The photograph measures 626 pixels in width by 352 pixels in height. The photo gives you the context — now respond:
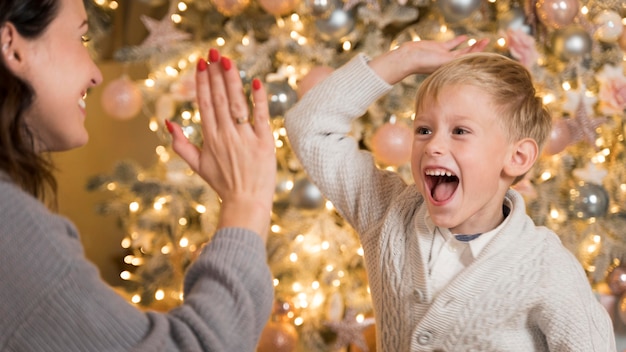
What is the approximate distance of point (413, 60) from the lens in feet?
4.64

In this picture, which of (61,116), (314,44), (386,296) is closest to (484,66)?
(386,296)

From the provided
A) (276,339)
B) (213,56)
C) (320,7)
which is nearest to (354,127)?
(320,7)

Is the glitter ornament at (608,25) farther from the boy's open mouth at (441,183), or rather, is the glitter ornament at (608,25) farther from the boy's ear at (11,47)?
the boy's ear at (11,47)

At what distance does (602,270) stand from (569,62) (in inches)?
29.5

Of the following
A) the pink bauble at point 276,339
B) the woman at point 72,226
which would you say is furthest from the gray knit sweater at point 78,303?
the pink bauble at point 276,339

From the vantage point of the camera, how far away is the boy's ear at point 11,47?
94 centimetres

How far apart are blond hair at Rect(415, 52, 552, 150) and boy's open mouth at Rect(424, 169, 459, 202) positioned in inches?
5.2

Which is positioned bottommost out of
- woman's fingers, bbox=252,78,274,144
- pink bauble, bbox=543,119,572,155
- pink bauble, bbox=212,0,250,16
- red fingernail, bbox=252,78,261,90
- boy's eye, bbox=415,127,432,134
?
pink bauble, bbox=543,119,572,155

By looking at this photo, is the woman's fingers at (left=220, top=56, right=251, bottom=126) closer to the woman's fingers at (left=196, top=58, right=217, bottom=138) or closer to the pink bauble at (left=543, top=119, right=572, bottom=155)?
the woman's fingers at (left=196, top=58, right=217, bottom=138)

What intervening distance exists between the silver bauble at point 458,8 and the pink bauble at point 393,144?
0.42m

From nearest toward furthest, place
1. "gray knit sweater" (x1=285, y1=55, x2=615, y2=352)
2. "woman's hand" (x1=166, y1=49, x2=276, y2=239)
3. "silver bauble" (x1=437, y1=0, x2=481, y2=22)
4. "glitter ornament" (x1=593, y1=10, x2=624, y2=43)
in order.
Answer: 1. "woman's hand" (x1=166, y1=49, x2=276, y2=239)
2. "gray knit sweater" (x1=285, y1=55, x2=615, y2=352)
3. "silver bauble" (x1=437, y1=0, x2=481, y2=22)
4. "glitter ornament" (x1=593, y1=10, x2=624, y2=43)

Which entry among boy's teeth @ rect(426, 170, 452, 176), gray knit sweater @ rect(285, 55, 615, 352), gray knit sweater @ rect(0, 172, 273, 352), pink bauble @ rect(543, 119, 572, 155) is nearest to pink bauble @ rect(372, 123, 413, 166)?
pink bauble @ rect(543, 119, 572, 155)

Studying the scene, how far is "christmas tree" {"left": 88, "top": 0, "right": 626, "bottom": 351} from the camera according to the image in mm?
2430

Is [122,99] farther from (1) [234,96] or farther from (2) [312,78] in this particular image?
(1) [234,96]
